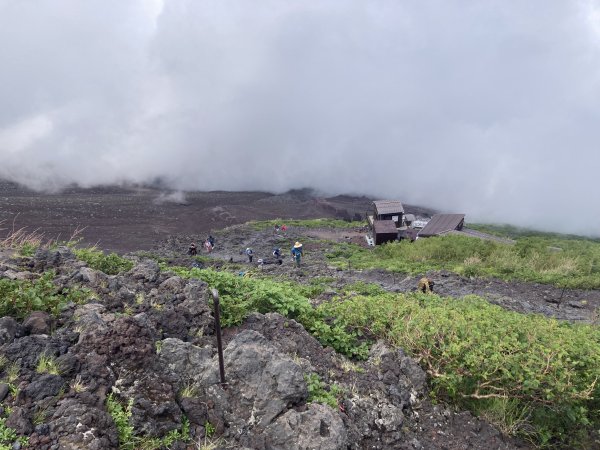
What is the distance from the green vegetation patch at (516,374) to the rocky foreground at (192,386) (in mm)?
278

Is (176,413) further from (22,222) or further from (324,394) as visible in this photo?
(22,222)

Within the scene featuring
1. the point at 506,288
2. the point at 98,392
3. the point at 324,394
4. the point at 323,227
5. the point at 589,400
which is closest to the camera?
the point at 98,392

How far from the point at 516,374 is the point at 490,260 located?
17.7 meters

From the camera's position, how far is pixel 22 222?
32188 mm

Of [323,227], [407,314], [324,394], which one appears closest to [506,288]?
[407,314]

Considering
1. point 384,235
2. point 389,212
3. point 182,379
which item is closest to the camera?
point 182,379

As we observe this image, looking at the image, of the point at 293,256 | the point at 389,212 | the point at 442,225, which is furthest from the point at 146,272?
the point at 389,212

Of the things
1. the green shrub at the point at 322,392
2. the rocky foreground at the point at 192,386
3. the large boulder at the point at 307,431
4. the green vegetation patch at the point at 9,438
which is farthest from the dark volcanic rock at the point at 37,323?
the green shrub at the point at 322,392

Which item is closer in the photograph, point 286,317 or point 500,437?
point 500,437

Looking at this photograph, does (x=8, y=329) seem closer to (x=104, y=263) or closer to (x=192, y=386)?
(x=192, y=386)

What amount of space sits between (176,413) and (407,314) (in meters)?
4.36

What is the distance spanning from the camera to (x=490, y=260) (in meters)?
21.3

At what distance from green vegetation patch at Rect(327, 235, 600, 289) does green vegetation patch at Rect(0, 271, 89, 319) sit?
51.6ft

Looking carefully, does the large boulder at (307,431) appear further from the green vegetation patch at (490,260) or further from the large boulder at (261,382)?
the green vegetation patch at (490,260)
